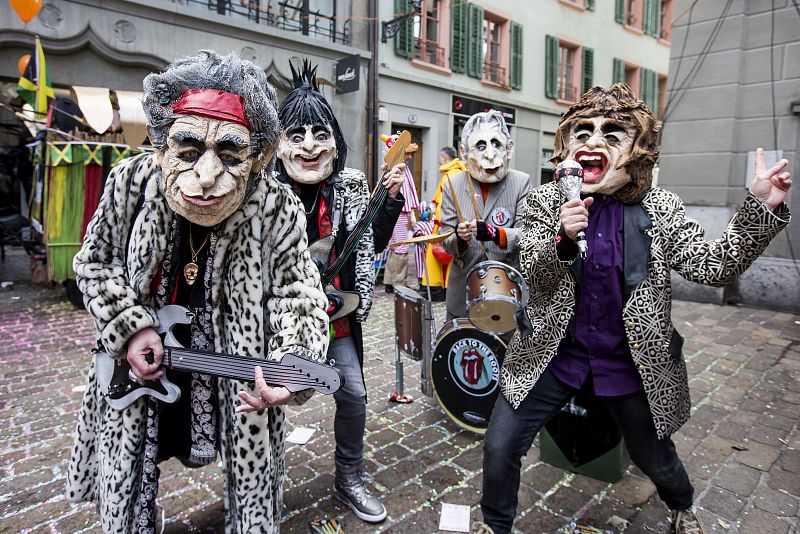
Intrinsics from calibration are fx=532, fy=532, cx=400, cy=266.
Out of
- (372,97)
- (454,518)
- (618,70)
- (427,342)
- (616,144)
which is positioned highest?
(618,70)

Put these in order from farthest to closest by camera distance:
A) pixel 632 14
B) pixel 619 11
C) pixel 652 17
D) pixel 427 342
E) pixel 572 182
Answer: pixel 652 17
pixel 632 14
pixel 619 11
pixel 427 342
pixel 572 182

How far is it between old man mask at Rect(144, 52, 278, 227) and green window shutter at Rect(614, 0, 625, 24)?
64.4 feet

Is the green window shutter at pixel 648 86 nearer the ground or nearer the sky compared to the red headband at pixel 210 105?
nearer the sky

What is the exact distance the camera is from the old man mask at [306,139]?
2602 millimetres

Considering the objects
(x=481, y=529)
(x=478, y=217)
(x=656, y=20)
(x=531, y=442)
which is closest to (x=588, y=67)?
(x=656, y=20)

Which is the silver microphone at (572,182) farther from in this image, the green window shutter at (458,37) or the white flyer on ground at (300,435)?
the green window shutter at (458,37)

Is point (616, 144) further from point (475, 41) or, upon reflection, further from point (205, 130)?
point (475, 41)

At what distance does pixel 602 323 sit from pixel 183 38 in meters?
9.28

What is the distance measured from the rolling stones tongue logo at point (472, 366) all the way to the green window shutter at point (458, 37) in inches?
462

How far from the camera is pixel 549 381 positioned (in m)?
2.22

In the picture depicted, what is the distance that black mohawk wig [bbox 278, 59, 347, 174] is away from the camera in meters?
2.62

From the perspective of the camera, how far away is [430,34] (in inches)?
525

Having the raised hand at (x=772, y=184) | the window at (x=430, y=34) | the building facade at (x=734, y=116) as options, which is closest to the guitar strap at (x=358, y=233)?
the raised hand at (x=772, y=184)

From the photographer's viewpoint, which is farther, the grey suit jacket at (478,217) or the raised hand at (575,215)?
the grey suit jacket at (478,217)
